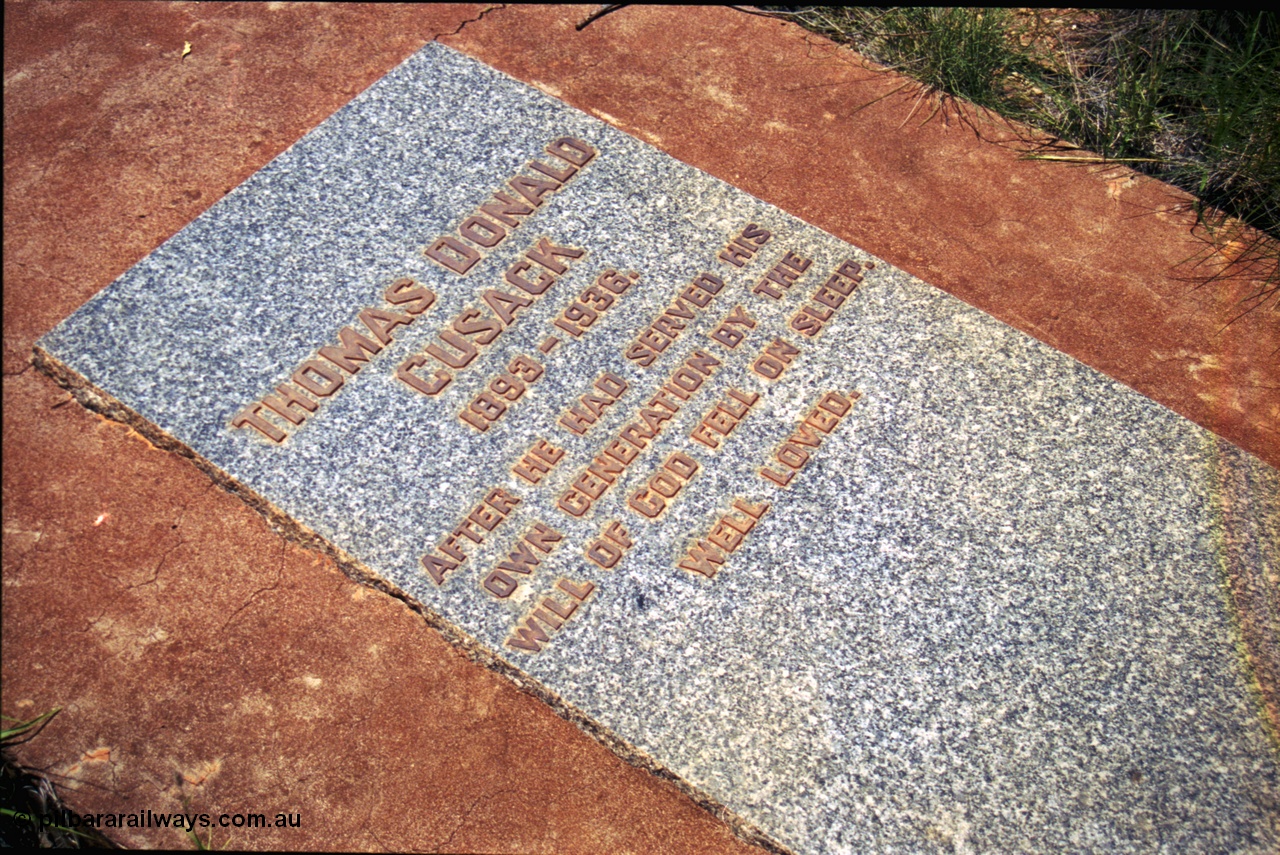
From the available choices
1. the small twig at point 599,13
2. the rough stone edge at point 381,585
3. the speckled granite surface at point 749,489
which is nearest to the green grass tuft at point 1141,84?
the small twig at point 599,13

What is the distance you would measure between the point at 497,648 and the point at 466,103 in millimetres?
2367

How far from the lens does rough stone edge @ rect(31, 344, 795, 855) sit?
113 inches

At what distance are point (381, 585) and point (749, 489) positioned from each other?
1.15 meters

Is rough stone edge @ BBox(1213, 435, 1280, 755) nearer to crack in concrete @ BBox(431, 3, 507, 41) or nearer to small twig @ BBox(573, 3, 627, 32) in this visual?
small twig @ BBox(573, 3, 627, 32)

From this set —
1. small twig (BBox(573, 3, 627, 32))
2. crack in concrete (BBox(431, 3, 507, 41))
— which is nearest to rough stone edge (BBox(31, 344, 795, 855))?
crack in concrete (BBox(431, 3, 507, 41))

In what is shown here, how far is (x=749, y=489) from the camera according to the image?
3.36 meters

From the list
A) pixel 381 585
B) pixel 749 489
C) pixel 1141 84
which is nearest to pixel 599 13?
pixel 1141 84

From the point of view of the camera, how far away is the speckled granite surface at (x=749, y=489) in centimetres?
290

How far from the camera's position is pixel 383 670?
312 cm

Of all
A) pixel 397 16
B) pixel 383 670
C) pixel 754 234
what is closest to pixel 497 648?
pixel 383 670

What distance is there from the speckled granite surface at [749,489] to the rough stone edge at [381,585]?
0.04 meters

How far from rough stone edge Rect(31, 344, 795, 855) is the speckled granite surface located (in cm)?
4

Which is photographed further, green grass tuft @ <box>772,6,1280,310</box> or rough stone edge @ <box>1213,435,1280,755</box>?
green grass tuft @ <box>772,6,1280,310</box>

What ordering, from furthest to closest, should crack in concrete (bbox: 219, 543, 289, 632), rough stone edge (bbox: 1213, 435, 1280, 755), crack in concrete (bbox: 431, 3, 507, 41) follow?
crack in concrete (bbox: 431, 3, 507, 41)
crack in concrete (bbox: 219, 543, 289, 632)
rough stone edge (bbox: 1213, 435, 1280, 755)
